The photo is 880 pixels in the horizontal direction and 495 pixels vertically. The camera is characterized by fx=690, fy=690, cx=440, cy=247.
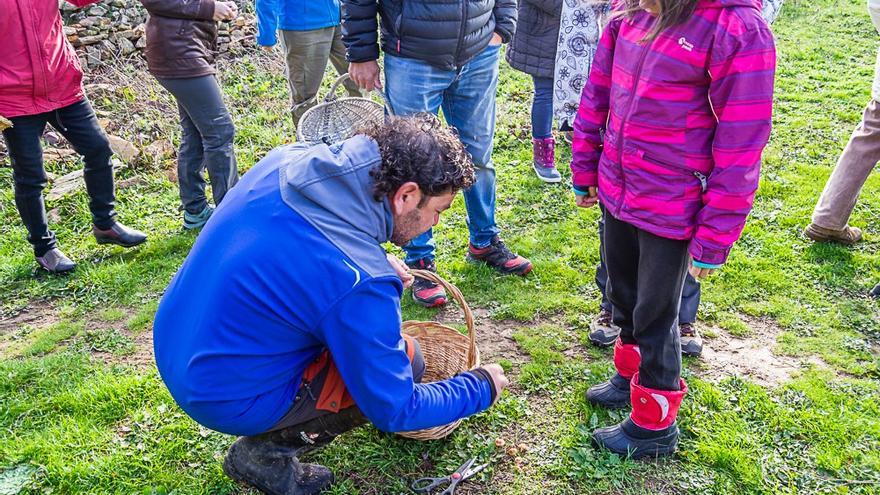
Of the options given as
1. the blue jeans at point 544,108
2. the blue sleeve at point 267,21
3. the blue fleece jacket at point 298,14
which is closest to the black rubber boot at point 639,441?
the blue jeans at point 544,108

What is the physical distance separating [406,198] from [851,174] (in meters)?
3.30

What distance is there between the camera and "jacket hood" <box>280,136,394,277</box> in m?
2.01

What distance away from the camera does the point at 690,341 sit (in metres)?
3.42

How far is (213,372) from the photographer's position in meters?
2.15

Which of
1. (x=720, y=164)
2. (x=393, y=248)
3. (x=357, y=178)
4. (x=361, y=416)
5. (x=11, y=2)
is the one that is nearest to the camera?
(x=357, y=178)

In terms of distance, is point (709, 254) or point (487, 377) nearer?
point (709, 254)

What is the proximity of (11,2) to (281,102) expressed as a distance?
3079mm

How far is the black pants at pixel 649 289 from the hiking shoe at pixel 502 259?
1.25m

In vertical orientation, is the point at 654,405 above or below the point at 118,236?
above

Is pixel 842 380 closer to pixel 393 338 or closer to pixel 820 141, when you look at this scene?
pixel 393 338

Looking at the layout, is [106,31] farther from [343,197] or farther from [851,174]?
[851,174]

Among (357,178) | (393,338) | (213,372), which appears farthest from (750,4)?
(213,372)

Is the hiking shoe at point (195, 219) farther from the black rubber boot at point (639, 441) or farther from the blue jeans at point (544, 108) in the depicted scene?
the black rubber boot at point (639, 441)

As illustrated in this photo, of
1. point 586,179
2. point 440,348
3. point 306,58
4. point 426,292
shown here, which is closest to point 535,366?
point 440,348
